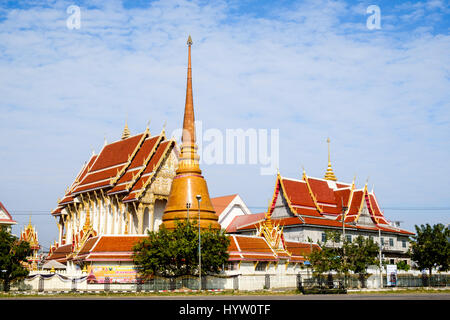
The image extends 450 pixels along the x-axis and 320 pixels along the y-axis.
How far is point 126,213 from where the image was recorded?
176ft

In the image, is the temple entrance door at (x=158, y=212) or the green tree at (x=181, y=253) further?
the temple entrance door at (x=158, y=212)

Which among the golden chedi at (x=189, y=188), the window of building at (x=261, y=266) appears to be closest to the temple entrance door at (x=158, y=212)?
the golden chedi at (x=189, y=188)

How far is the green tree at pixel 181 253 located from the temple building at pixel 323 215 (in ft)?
61.1

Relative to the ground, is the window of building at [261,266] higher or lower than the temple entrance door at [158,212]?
lower

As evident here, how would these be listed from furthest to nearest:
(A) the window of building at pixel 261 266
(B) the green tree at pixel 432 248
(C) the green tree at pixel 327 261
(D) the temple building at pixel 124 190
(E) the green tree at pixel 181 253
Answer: (D) the temple building at pixel 124 190 < (B) the green tree at pixel 432 248 < (A) the window of building at pixel 261 266 < (E) the green tree at pixel 181 253 < (C) the green tree at pixel 327 261

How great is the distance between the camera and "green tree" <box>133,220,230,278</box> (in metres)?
35.8

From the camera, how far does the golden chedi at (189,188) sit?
42812mm

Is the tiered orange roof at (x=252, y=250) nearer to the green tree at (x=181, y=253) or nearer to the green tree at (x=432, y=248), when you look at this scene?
the green tree at (x=181, y=253)

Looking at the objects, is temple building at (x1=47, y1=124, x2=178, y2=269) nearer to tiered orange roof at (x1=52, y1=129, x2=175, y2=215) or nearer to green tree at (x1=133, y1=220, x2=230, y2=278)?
tiered orange roof at (x1=52, y1=129, x2=175, y2=215)

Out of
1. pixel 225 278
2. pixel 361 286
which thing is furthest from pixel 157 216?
pixel 361 286

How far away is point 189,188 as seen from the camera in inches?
1730

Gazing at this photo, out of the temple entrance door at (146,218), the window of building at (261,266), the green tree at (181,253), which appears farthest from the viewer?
the temple entrance door at (146,218)
